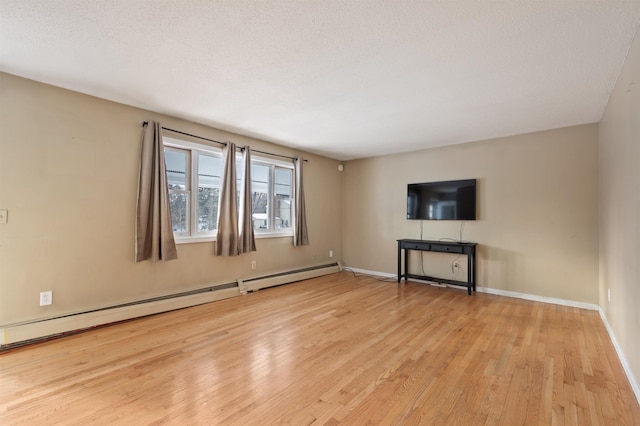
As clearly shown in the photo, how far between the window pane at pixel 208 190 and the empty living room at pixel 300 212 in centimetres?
3

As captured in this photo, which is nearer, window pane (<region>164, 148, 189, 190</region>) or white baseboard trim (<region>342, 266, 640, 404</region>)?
white baseboard trim (<region>342, 266, 640, 404</region>)

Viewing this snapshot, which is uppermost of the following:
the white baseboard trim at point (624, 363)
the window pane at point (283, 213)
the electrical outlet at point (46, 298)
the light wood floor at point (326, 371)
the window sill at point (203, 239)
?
the window pane at point (283, 213)

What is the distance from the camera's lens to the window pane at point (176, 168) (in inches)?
153

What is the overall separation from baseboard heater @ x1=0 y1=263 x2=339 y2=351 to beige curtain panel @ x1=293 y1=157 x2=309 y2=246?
758 mm

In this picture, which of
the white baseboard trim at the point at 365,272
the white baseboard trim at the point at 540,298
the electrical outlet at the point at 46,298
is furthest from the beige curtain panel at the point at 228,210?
the white baseboard trim at the point at 540,298

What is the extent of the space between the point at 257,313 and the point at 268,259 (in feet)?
4.93

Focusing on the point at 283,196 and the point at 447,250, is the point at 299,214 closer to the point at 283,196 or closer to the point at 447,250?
the point at 283,196

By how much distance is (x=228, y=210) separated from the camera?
430 cm

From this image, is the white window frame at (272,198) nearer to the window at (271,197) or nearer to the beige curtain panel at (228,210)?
the window at (271,197)

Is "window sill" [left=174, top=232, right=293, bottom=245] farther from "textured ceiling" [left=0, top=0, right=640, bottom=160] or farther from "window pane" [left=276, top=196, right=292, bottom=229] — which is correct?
"textured ceiling" [left=0, top=0, right=640, bottom=160]

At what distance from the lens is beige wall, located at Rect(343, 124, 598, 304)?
3908mm

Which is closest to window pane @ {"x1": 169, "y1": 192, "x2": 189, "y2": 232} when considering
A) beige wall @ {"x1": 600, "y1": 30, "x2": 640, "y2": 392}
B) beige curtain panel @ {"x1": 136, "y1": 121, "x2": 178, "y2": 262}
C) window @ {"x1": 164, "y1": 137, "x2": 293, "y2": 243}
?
window @ {"x1": 164, "y1": 137, "x2": 293, "y2": 243}

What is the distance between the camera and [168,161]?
12.8ft

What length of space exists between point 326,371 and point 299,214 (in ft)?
11.2
